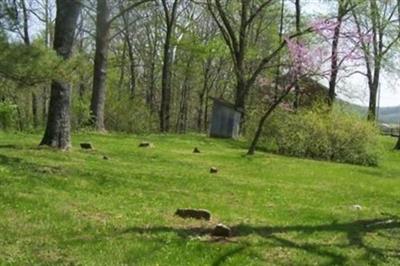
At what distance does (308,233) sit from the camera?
9.45 m

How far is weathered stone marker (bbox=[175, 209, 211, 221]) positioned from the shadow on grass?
0.50 meters

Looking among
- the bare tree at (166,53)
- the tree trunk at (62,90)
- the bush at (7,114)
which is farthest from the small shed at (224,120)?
the tree trunk at (62,90)

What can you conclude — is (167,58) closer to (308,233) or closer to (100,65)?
(100,65)

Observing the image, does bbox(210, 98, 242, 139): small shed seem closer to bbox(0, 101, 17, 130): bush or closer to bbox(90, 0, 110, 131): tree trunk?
bbox(90, 0, 110, 131): tree trunk

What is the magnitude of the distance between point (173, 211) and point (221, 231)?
1.45 metres

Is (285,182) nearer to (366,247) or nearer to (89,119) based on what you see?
(366,247)

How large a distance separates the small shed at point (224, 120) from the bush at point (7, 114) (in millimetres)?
9085

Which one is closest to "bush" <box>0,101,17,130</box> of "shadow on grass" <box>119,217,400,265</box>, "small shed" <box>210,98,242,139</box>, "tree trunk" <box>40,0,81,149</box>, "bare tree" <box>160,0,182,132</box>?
"tree trunk" <box>40,0,81,149</box>

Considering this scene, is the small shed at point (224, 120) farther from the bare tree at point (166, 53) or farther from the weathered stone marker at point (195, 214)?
the weathered stone marker at point (195, 214)

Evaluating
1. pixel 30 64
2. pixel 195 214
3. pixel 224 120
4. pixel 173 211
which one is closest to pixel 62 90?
pixel 30 64

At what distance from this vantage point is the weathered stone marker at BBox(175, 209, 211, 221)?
9.52 m

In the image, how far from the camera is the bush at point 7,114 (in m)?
22.6

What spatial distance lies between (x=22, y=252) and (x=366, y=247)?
180 inches

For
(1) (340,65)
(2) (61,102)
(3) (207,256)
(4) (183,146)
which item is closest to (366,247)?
(3) (207,256)
